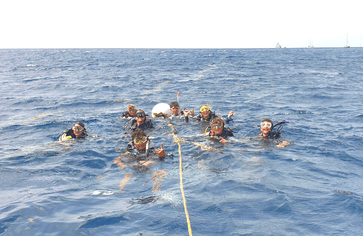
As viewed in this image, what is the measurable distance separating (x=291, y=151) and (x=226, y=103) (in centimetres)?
884

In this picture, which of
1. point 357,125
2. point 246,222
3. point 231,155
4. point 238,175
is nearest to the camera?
point 246,222

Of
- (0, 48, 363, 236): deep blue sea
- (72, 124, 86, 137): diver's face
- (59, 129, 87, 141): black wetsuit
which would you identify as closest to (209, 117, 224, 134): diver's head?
(0, 48, 363, 236): deep blue sea

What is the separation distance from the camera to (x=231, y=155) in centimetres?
875

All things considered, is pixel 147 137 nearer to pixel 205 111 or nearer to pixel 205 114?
pixel 205 111

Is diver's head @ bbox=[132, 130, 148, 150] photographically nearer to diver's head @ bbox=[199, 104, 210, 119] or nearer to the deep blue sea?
the deep blue sea

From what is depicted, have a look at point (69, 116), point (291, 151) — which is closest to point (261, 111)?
point (291, 151)

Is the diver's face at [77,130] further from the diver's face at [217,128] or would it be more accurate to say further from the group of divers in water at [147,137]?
the diver's face at [217,128]

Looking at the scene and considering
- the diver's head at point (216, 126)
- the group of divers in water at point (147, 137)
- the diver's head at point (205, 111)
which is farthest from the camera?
the diver's head at point (205, 111)

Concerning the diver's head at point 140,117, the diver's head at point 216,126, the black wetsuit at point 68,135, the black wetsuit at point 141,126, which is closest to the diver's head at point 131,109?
the black wetsuit at point 141,126

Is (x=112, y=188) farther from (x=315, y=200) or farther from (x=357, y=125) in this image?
(x=357, y=125)

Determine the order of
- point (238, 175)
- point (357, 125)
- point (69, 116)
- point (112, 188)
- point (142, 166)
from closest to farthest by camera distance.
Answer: point (112, 188) < point (238, 175) < point (142, 166) < point (357, 125) < point (69, 116)

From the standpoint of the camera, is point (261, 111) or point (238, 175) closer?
point (238, 175)

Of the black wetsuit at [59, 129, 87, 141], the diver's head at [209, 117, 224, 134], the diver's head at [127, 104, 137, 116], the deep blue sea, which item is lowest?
the deep blue sea

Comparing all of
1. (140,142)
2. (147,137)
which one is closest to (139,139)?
(140,142)
